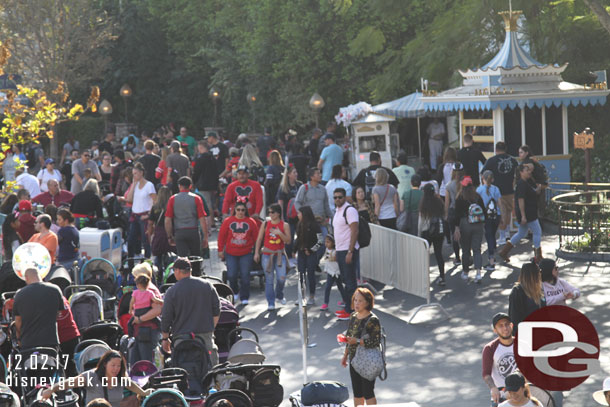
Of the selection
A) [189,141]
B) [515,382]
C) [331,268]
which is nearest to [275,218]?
[331,268]

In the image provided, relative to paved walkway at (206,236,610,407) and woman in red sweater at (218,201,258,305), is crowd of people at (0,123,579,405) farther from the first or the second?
paved walkway at (206,236,610,407)

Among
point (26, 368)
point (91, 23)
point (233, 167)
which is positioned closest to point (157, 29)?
point (91, 23)

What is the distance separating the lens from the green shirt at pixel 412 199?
55.8ft

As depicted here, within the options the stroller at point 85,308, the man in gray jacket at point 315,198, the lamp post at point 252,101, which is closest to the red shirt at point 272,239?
the man in gray jacket at point 315,198

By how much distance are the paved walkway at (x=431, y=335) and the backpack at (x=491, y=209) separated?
991 mm

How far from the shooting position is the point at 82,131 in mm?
48406

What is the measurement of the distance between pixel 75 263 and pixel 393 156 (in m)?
17.0

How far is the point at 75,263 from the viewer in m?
13.9

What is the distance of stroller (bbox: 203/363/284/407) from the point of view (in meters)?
9.66

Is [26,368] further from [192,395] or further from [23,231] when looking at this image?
[23,231]

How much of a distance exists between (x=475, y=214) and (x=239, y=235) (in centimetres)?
389

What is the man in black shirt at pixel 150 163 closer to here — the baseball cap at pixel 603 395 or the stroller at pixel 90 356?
the stroller at pixel 90 356

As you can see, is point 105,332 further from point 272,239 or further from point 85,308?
point 272,239

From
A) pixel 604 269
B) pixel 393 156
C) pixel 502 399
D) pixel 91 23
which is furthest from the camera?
pixel 91 23
